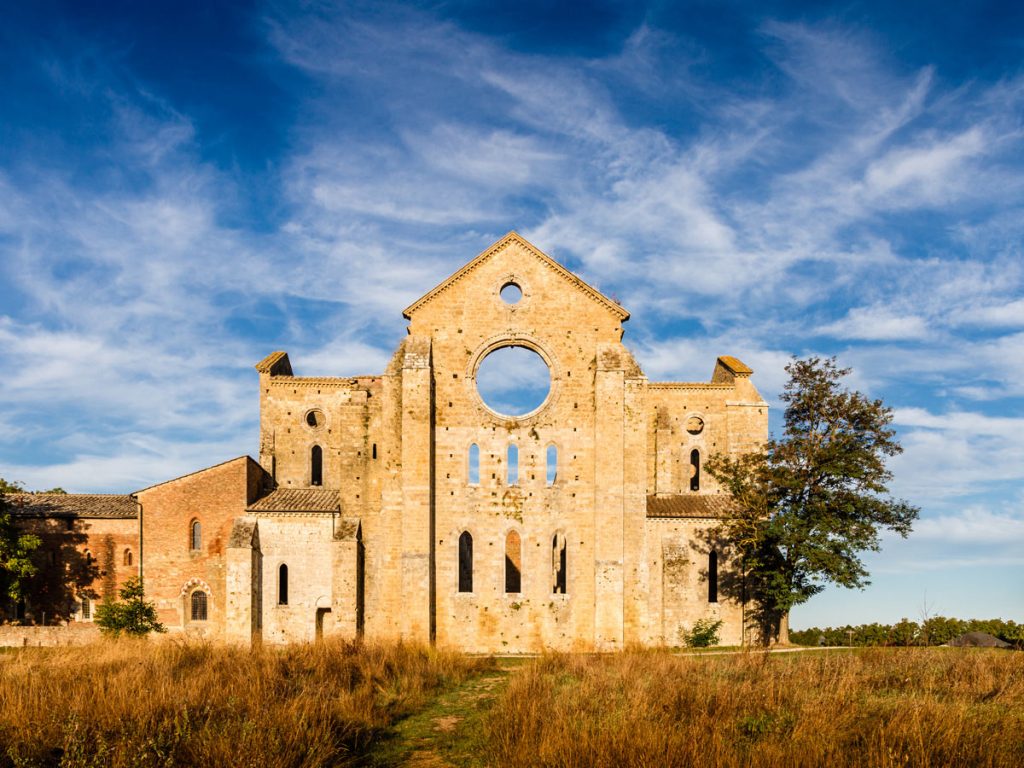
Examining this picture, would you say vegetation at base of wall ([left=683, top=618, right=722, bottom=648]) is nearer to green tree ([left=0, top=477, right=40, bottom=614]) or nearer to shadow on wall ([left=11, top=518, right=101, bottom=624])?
shadow on wall ([left=11, top=518, right=101, bottom=624])

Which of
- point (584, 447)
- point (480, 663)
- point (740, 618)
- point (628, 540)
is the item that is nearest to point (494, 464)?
point (584, 447)

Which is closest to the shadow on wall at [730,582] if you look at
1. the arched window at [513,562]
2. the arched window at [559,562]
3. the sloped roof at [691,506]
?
the sloped roof at [691,506]

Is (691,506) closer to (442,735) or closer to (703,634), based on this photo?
(703,634)

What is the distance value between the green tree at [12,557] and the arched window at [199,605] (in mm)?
5795

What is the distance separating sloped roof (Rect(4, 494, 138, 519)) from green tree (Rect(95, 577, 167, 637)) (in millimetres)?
3455

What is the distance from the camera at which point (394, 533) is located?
27953 millimetres

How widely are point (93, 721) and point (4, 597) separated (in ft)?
77.7

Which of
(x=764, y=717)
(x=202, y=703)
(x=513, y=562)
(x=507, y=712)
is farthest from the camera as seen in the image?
(x=513, y=562)

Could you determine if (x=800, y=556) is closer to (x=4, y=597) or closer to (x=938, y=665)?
(x=938, y=665)

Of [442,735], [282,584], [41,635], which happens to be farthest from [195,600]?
[442,735]

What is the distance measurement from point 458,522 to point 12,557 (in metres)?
16.5

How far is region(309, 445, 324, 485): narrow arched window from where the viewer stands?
34.0 m

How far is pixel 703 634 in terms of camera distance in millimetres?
28641

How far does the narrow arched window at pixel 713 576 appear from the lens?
97.6 feet
